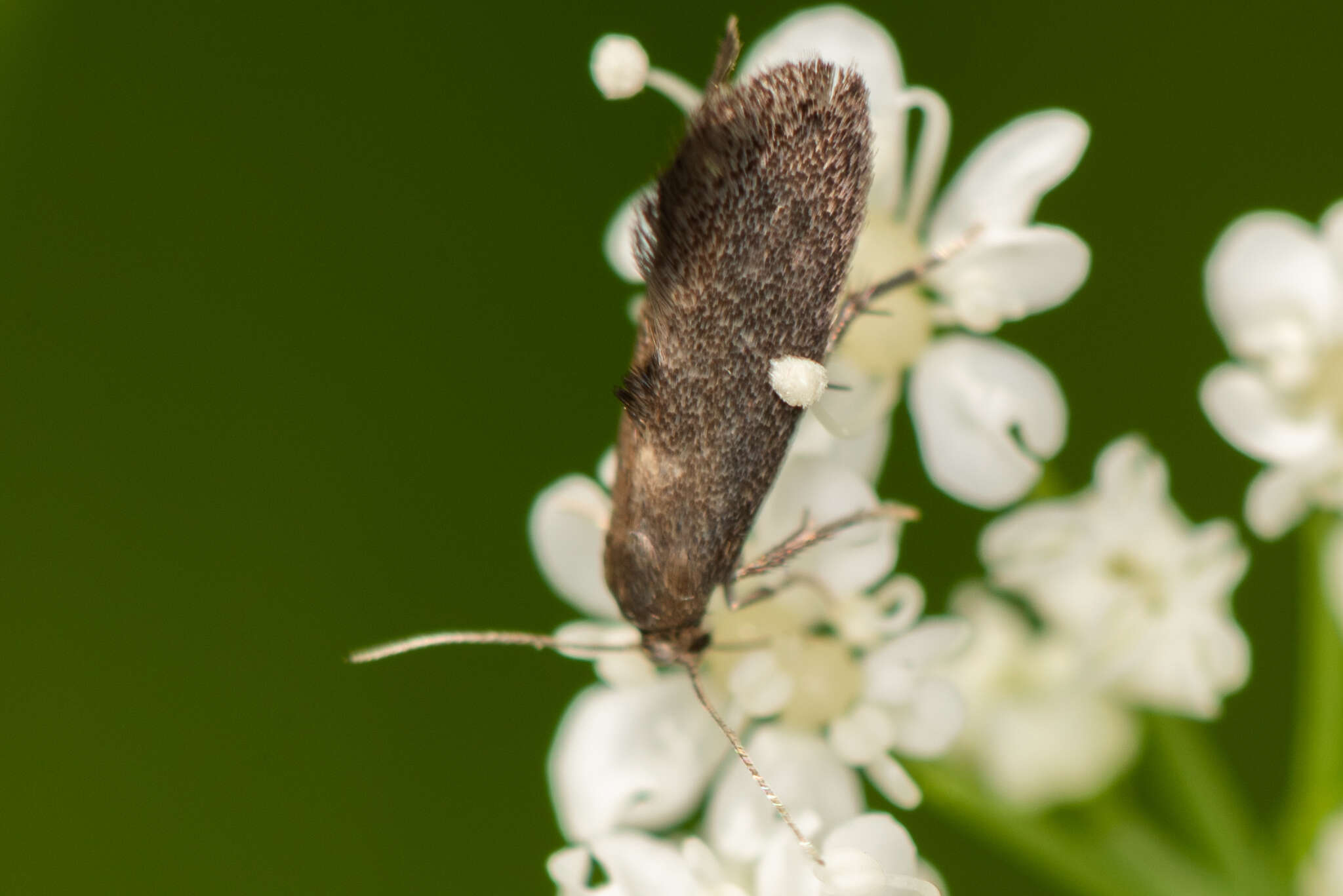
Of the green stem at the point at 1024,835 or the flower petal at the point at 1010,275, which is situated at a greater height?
the flower petal at the point at 1010,275

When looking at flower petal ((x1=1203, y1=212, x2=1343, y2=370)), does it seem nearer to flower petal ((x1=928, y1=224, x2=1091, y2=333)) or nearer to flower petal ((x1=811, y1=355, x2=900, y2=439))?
flower petal ((x1=928, y1=224, x2=1091, y2=333))

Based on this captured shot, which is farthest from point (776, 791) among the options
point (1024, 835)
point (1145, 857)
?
point (1145, 857)

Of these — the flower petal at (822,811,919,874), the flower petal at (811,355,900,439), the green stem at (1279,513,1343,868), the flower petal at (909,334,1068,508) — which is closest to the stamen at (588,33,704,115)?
the flower petal at (811,355,900,439)

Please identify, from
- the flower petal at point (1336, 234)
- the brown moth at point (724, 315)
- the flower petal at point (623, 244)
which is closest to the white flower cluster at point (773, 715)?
the brown moth at point (724, 315)

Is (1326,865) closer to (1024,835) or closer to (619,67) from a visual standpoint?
(1024,835)

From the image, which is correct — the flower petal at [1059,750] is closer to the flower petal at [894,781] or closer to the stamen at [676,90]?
the flower petal at [894,781]
